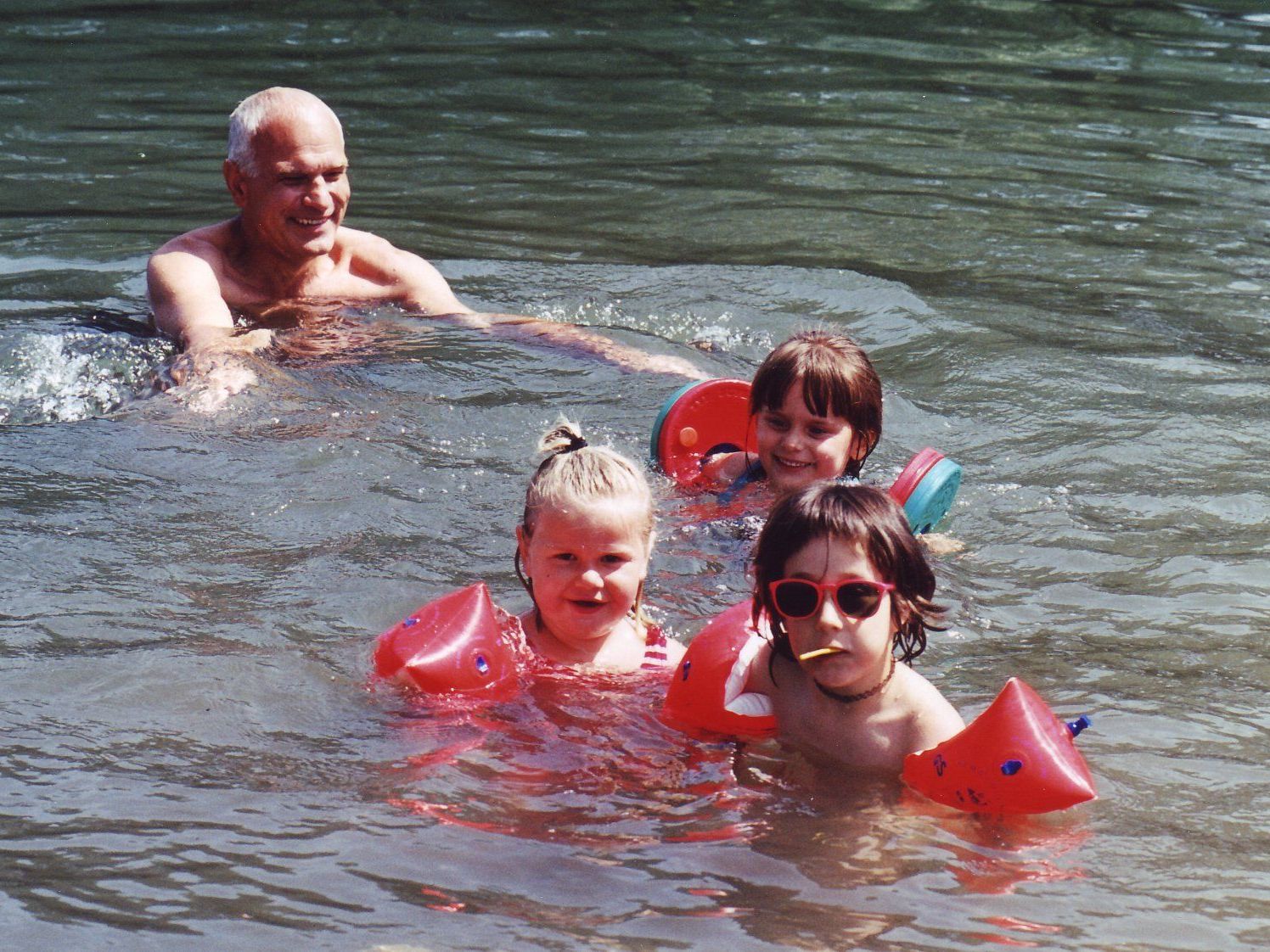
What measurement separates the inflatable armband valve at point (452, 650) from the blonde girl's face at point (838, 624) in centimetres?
88

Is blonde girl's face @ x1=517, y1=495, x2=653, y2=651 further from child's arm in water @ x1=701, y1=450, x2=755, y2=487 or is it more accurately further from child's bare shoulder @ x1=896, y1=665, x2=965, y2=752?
child's arm in water @ x1=701, y1=450, x2=755, y2=487

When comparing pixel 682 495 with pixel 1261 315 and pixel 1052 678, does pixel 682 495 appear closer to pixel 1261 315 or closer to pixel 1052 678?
pixel 1052 678

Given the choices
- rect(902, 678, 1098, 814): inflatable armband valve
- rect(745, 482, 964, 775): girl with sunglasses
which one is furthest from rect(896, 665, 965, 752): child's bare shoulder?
rect(902, 678, 1098, 814): inflatable armband valve

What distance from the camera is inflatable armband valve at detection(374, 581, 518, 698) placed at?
440 centimetres

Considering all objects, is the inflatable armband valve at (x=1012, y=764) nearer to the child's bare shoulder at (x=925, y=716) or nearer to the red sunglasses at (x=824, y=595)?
the child's bare shoulder at (x=925, y=716)

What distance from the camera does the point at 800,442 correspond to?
18.9ft

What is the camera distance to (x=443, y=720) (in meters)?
4.39

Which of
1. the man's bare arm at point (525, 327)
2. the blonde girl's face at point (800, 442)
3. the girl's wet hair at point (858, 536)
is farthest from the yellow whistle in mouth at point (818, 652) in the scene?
the man's bare arm at point (525, 327)

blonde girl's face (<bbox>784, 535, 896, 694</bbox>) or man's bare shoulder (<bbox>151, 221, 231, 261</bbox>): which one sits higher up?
man's bare shoulder (<bbox>151, 221, 231, 261</bbox>)

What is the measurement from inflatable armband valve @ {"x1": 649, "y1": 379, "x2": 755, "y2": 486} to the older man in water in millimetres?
950

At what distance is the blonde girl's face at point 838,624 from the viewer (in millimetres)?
3947

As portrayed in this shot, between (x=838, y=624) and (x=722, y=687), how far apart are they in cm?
42

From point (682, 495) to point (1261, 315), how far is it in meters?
3.63

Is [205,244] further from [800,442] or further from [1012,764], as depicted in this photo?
[1012,764]
